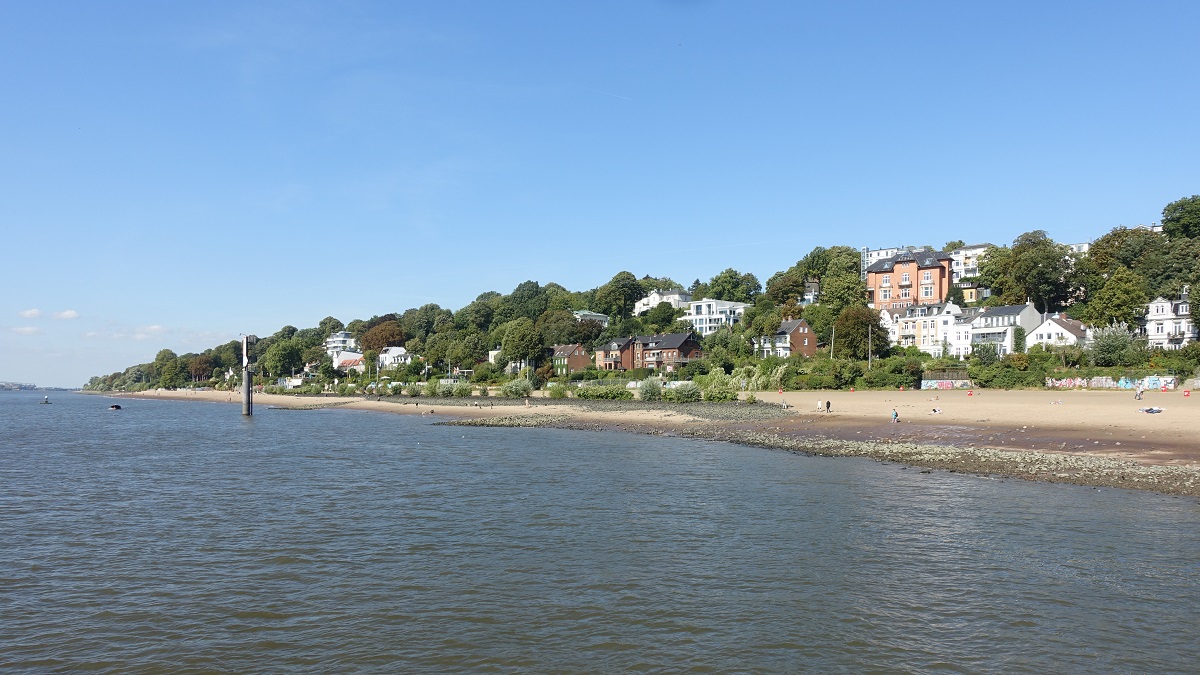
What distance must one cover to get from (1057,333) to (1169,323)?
11549 mm

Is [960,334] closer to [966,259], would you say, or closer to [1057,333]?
[1057,333]

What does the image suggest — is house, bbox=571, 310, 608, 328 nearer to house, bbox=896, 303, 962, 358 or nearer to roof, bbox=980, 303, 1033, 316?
house, bbox=896, 303, 962, 358

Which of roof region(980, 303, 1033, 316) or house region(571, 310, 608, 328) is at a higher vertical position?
house region(571, 310, 608, 328)

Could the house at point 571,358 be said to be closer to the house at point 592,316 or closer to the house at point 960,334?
the house at point 592,316

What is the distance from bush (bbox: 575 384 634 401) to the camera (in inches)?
3039

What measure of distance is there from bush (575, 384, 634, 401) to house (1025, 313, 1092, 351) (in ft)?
149

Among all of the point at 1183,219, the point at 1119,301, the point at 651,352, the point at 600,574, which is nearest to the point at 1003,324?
the point at 1119,301

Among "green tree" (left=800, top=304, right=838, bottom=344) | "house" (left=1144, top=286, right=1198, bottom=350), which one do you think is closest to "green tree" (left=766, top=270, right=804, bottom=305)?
"green tree" (left=800, top=304, right=838, bottom=344)

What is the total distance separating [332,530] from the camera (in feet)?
61.9

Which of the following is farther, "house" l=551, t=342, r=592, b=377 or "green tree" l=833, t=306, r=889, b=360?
"house" l=551, t=342, r=592, b=377

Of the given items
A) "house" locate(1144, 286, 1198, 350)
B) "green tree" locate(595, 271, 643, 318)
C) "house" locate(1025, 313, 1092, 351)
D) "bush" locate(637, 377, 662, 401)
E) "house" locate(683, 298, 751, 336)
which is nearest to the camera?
"bush" locate(637, 377, 662, 401)

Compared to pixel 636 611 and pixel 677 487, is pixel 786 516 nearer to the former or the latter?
pixel 677 487

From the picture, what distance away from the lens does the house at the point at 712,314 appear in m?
131

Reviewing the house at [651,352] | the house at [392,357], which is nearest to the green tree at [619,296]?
the house at [651,352]
